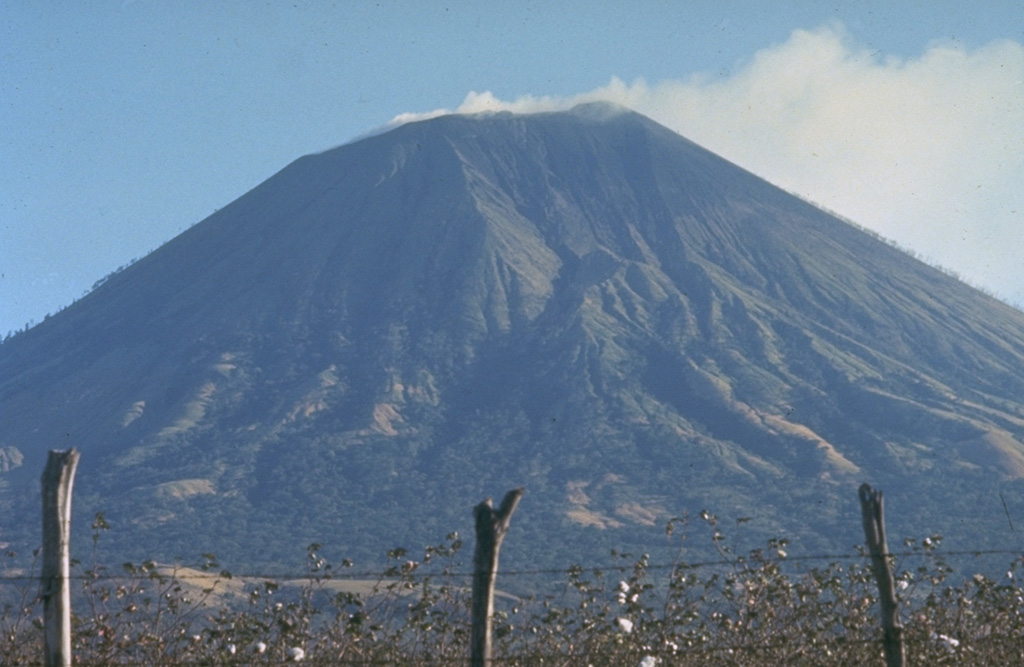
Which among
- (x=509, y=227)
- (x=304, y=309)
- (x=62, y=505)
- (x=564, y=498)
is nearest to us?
(x=62, y=505)

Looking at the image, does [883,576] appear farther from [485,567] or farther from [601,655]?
[485,567]

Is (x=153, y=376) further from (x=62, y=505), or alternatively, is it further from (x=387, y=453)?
(x=62, y=505)

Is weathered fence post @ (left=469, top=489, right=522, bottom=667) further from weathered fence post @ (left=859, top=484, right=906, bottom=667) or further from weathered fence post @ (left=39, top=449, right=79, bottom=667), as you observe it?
weathered fence post @ (left=39, top=449, right=79, bottom=667)

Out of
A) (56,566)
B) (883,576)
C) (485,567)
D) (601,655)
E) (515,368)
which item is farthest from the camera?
(515,368)

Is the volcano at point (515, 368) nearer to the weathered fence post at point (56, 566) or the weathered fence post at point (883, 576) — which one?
the weathered fence post at point (883, 576)

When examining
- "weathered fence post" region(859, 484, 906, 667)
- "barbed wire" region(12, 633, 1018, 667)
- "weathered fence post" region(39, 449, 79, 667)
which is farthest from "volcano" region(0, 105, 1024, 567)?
"weathered fence post" region(39, 449, 79, 667)

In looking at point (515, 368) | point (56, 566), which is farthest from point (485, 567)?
point (515, 368)

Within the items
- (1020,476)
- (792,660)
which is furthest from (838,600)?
(1020,476)

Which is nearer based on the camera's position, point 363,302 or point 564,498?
point 564,498
